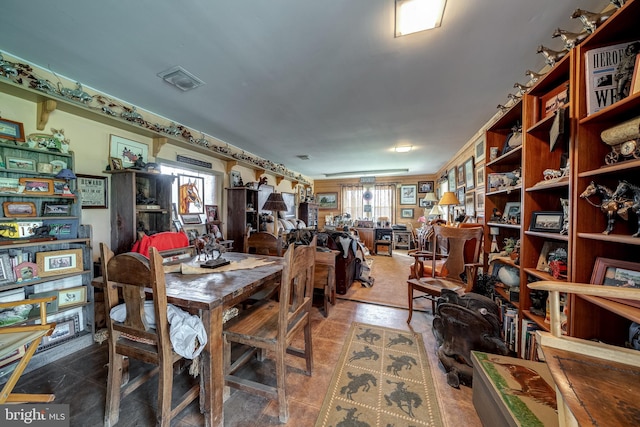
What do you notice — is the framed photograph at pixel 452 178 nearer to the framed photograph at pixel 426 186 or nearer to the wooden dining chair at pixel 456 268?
the framed photograph at pixel 426 186

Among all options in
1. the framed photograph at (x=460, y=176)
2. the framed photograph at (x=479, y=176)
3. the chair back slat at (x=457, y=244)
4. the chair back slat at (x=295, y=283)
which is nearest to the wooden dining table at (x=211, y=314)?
the chair back slat at (x=295, y=283)

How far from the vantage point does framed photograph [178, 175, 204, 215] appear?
3.29 meters

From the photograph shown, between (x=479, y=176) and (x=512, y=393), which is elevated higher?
(x=479, y=176)

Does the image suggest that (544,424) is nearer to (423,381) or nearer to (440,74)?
(423,381)

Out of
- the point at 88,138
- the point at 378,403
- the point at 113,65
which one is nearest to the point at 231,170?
the point at 88,138

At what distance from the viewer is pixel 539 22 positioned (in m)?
1.45

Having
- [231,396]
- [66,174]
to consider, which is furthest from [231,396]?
[66,174]

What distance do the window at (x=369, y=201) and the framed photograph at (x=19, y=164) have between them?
23.7 ft

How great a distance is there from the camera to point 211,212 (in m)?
3.71

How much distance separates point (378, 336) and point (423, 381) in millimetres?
614

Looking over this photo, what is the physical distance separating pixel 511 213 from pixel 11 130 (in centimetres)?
427

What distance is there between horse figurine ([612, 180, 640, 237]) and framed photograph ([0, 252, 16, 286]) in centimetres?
380

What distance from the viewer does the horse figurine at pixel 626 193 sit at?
3.26 feet

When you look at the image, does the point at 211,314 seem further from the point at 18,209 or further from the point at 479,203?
the point at 479,203
